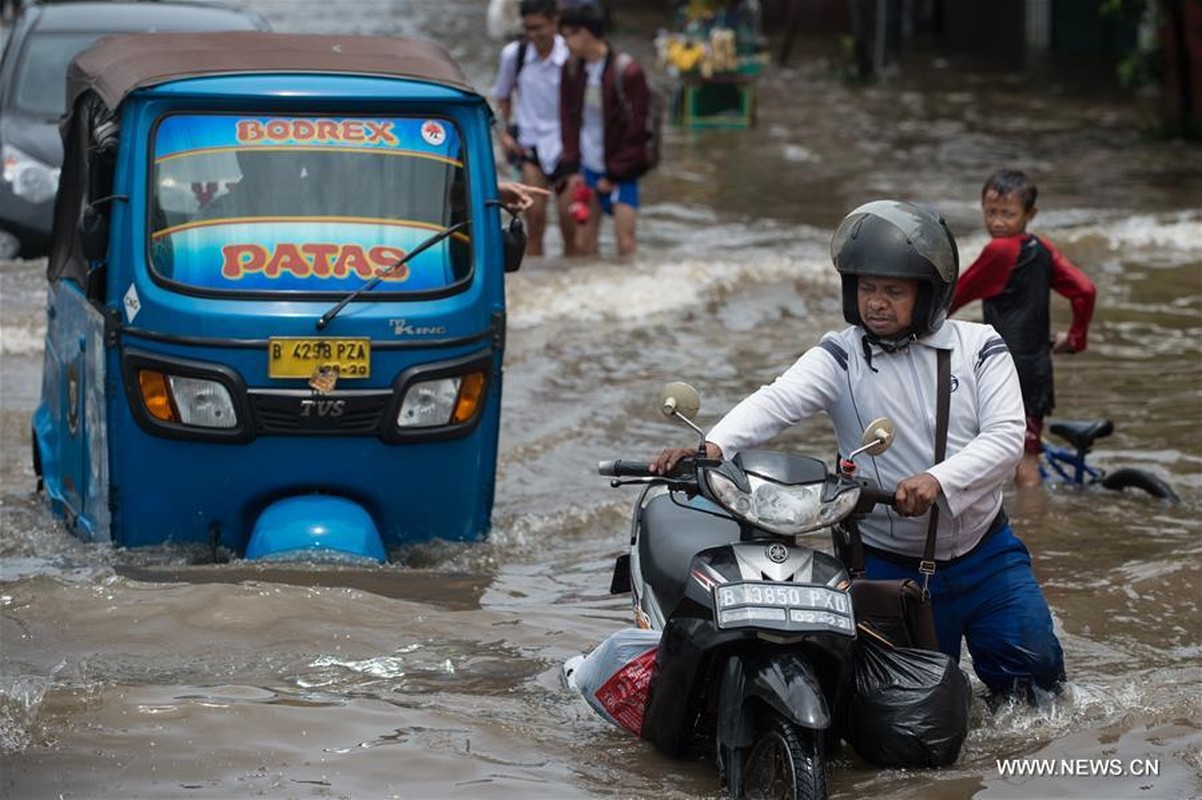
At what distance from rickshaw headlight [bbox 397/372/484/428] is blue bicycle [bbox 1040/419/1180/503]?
2891mm

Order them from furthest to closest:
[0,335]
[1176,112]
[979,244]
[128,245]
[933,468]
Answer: [1176,112]
[979,244]
[0,335]
[128,245]
[933,468]

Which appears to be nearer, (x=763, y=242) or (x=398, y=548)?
(x=398, y=548)

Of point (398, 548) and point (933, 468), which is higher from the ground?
point (933, 468)

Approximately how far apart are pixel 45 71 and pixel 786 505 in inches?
398

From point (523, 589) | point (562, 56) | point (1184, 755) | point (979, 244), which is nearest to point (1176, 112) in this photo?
point (979, 244)

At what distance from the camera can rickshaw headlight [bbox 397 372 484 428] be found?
7238 mm

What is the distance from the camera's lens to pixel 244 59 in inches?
296

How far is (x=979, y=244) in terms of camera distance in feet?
51.2

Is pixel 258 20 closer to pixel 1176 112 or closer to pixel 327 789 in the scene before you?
pixel 327 789

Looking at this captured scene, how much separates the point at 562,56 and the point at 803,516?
9.64 m

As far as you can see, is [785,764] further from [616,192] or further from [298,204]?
[616,192]

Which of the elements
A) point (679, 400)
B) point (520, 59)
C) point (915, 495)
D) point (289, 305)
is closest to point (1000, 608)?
point (915, 495)

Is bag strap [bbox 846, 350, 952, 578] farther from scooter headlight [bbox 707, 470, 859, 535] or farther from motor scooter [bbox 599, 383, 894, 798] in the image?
scooter headlight [bbox 707, 470, 859, 535]

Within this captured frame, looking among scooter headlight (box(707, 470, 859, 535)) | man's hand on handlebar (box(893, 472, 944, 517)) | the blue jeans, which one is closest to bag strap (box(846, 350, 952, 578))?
the blue jeans
